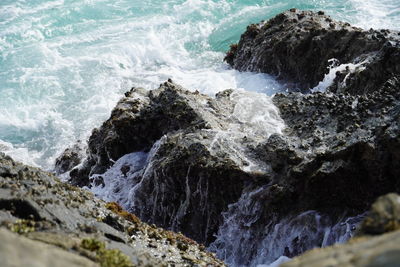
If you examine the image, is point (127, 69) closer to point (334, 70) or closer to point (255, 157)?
point (334, 70)

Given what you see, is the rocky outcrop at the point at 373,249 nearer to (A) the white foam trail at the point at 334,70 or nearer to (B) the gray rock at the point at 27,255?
(B) the gray rock at the point at 27,255

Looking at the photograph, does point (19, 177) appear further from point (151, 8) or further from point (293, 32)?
point (151, 8)

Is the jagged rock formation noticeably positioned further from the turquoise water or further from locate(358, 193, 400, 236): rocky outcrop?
locate(358, 193, 400, 236): rocky outcrop

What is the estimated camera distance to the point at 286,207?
11.1 m

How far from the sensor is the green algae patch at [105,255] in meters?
6.47

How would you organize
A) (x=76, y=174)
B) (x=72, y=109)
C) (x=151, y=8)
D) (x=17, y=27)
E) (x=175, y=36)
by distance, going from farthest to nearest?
(x=151, y=8) → (x=17, y=27) → (x=175, y=36) → (x=72, y=109) → (x=76, y=174)

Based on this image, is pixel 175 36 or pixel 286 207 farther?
pixel 175 36

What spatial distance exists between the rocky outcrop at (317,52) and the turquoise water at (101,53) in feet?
2.98

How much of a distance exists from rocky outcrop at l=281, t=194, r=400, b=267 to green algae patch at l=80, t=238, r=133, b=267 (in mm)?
2622

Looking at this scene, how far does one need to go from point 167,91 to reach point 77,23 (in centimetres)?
2032

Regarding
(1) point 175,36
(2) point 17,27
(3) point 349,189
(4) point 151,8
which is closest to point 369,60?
(3) point 349,189

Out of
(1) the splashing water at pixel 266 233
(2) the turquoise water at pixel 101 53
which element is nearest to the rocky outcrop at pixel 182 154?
(1) the splashing water at pixel 266 233

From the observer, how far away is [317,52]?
18.7 metres

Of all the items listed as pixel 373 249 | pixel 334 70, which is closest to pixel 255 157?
pixel 334 70
